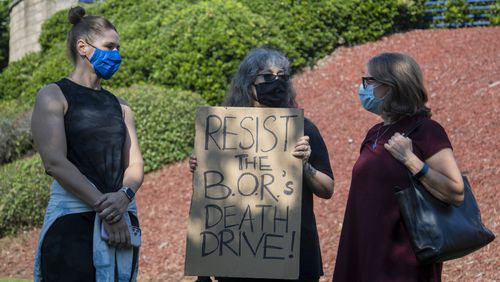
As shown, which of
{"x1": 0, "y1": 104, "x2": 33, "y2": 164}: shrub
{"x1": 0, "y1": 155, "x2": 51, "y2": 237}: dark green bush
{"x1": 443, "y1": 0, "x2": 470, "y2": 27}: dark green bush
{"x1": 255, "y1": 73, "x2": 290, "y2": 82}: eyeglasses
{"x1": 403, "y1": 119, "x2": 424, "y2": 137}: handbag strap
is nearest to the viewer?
{"x1": 403, "y1": 119, "x2": 424, "y2": 137}: handbag strap

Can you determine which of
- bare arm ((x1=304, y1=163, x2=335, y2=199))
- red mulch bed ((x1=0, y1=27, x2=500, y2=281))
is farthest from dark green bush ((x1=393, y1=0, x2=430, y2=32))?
bare arm ((x1=304, y1=163, x2=335, y2=199))

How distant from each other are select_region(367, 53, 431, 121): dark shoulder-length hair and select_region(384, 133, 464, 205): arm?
0.18m

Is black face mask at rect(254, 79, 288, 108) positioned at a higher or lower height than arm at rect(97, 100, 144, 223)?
higher

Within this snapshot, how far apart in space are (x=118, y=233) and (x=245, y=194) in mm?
703

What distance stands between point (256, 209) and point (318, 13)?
9.76 m

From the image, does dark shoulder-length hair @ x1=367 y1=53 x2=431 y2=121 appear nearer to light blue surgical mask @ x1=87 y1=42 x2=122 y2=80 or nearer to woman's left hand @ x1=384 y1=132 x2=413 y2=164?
woman's left hand @ x1=384 y1=132 x2=413 y2=164

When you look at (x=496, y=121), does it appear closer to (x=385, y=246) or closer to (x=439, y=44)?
(x=439, y=44)

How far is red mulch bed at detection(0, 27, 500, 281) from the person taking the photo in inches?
316

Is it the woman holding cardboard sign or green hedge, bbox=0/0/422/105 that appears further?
green hedge, bbox=0/0/422/105

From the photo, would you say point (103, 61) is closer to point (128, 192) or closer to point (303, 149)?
point (128, 192)

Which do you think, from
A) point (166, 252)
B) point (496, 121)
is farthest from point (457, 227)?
point (496, 121)

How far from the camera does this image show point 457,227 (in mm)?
3879

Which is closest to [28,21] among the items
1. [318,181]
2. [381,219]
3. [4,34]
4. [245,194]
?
[4,34]

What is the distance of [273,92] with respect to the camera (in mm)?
4375
